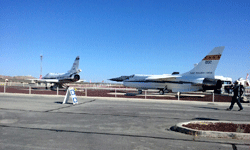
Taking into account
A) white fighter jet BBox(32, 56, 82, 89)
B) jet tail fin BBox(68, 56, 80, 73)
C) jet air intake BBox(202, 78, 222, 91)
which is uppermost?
jet tail fin BBox(68, 56, 80, 73)

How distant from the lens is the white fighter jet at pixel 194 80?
77.0 feet

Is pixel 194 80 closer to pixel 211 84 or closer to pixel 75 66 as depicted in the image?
pixel 211 84

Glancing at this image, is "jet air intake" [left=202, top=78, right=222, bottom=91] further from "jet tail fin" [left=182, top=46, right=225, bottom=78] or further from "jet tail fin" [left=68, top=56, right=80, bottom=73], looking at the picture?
"jet tail fin" [left=68, top=56, right=80, bottom=73]

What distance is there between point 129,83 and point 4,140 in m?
28.1

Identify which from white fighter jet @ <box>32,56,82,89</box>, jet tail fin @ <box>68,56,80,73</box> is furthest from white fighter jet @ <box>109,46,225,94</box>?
jet tail fin @ <box>68,56,80,73</box>

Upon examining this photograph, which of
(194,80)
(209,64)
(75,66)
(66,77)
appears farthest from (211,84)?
(66,77)

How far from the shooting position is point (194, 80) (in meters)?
25.1

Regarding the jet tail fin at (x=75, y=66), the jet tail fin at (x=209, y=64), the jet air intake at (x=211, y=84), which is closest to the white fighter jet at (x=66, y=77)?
the jet tail fin at (x=75, y=66)

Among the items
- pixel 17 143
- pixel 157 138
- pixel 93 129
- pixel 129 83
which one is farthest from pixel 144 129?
pixel 129 83

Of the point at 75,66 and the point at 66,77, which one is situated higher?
the point at 75,66

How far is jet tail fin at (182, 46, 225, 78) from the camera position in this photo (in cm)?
2335

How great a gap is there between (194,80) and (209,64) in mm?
2657

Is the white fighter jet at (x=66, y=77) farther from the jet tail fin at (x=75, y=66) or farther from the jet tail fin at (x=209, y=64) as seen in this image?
the jet tail fin at (x=209, y=64)

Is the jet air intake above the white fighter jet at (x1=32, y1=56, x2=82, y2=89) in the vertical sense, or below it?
below
